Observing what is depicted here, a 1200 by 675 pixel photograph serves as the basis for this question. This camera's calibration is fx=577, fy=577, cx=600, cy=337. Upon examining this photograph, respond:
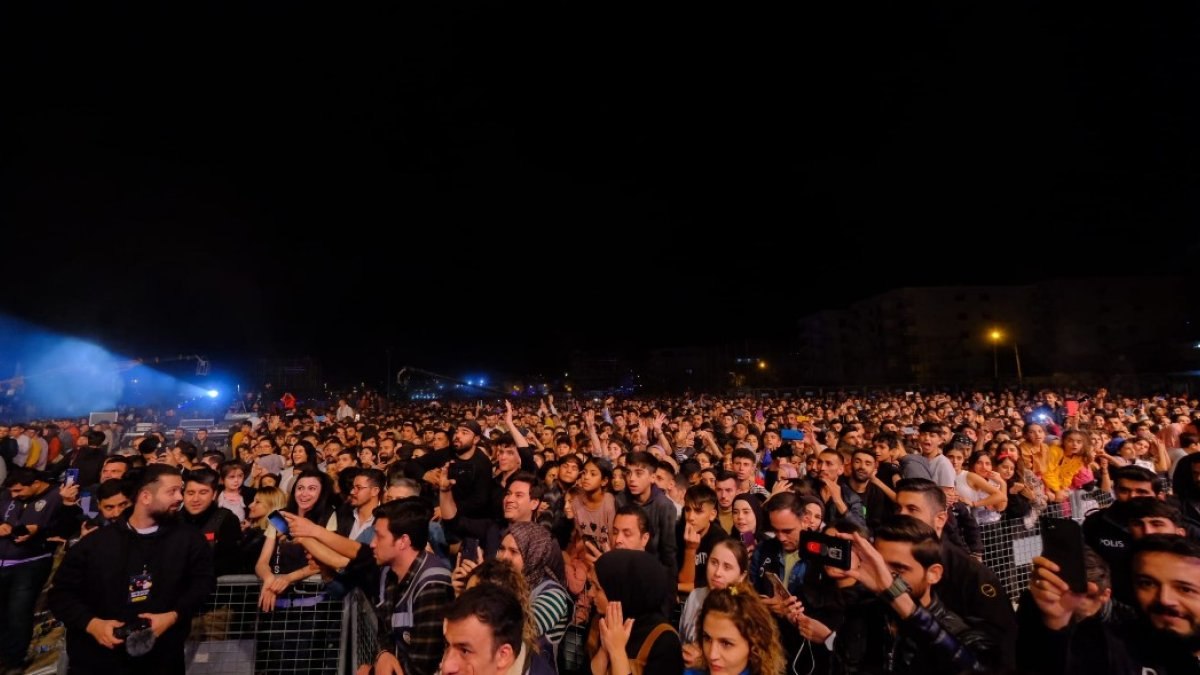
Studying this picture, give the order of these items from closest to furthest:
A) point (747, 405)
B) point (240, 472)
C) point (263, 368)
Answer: point (240, 472)
point (747, 405)
point (263, 368)

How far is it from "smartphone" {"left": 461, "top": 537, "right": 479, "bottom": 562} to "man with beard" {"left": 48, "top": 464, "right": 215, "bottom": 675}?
2.27 meters

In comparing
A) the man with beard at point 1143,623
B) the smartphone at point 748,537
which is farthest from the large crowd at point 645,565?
the smartphone at point 748,537

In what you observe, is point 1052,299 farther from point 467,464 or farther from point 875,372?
point 467,464

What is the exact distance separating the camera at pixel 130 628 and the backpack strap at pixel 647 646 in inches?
126

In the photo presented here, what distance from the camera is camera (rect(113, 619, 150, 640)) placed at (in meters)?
3.62

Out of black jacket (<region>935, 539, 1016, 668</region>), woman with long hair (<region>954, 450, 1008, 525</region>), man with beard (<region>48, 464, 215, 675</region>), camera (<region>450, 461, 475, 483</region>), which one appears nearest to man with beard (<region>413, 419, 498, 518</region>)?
camera (<region>450, 461, 475, 483</region>)

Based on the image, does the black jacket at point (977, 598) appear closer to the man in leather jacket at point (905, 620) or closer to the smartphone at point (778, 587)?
the man in leather jacket at point (905, 620)

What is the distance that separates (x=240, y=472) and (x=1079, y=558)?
7.21m

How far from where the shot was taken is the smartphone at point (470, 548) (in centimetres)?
571

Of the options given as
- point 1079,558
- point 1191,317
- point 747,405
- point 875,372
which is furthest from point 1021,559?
point 1191,317

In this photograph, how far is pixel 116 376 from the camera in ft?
131

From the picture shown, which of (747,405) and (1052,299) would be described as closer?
(747,405)

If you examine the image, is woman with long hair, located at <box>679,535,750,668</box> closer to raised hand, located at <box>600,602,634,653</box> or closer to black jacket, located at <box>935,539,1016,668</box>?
raised hand, located at <box>600,602,634,653</box>

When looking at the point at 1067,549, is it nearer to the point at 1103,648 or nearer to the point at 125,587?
the point at 1103,648
